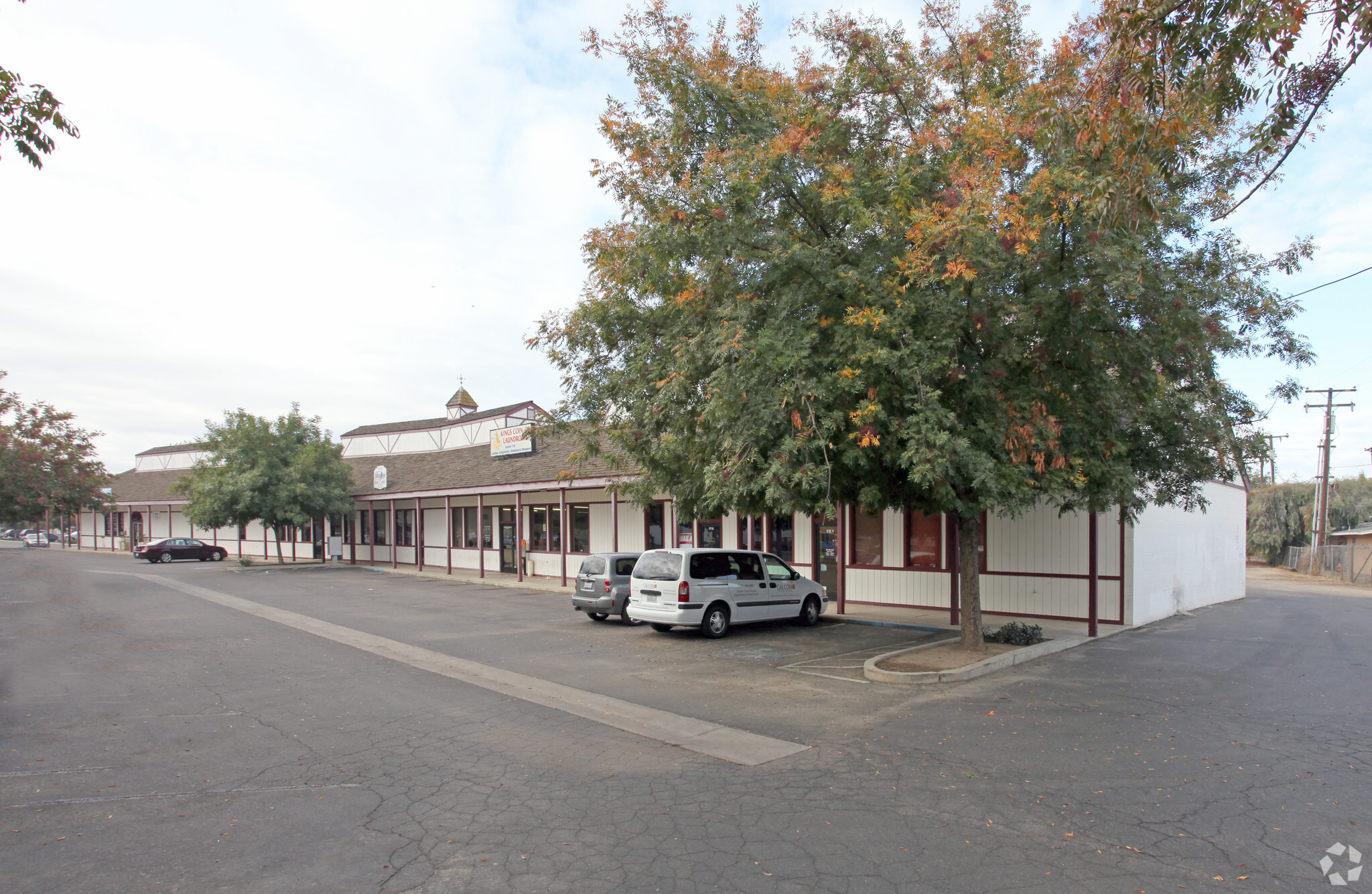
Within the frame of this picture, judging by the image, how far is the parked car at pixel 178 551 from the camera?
40344 millimetres

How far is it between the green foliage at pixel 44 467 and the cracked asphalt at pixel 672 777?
6898 millimetres

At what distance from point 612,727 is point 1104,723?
523 centimetres

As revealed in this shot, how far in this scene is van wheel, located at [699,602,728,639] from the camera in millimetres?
14180

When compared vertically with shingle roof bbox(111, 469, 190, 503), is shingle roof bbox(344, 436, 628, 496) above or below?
above

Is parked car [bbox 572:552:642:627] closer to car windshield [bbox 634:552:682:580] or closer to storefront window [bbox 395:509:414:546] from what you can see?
car windshield [bbox 634:552:682:580]

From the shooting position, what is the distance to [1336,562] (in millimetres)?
37344

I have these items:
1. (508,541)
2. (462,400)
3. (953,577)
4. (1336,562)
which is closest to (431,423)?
(462,400)

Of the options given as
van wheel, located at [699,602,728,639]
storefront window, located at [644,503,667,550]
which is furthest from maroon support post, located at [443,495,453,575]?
van wheel, located at [699,602,728,639]

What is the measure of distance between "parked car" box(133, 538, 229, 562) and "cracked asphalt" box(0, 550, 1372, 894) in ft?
107

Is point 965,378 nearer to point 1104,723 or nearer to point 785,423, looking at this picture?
point 785,423

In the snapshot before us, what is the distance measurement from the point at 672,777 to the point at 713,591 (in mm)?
7924

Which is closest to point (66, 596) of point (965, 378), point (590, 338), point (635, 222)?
point (590, 338)

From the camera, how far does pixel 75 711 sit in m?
8.59

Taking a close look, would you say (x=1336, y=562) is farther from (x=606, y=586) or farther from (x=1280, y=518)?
(x=606, y=586)
